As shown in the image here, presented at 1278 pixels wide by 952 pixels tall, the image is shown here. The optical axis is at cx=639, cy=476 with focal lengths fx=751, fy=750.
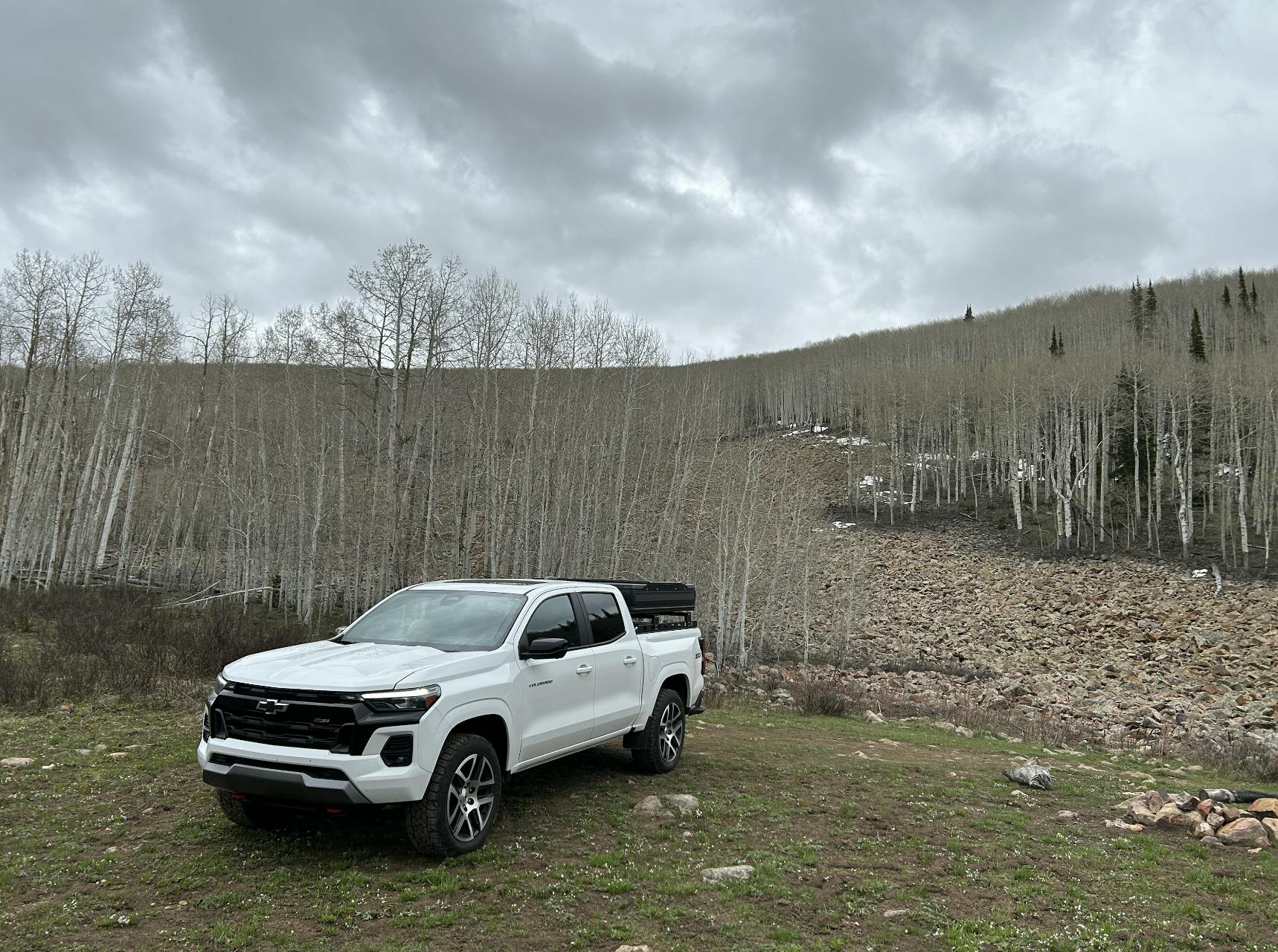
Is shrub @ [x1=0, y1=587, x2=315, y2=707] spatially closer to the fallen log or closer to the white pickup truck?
the white pickup truck

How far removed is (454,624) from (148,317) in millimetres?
31585

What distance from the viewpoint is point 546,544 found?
30.3 meters

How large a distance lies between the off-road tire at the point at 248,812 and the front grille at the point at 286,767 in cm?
80

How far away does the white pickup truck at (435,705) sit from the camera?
5.15 meters

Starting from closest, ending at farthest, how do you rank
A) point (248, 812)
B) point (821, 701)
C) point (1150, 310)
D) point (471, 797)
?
point (471, 797) → point (248, 812) → point (821, 701) → point (1150, 310)

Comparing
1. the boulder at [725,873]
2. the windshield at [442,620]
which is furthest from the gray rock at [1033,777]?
the windshield at [442,620]

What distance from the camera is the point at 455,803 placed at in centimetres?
566

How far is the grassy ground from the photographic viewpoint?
460cm

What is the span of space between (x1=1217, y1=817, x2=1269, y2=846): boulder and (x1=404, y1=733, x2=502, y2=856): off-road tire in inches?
265

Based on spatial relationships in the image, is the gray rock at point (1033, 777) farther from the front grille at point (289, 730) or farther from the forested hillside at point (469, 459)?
the forested hillside at point (469, 459)

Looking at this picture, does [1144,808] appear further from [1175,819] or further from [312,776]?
[312,776]

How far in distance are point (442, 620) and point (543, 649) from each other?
3.70 ft

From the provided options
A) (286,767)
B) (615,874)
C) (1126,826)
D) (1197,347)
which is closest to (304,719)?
(286,767)

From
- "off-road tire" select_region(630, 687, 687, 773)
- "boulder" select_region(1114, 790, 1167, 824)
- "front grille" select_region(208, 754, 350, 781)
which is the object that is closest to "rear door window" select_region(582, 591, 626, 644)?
"off-road tire" select_region(630, 687, 687, 773)
